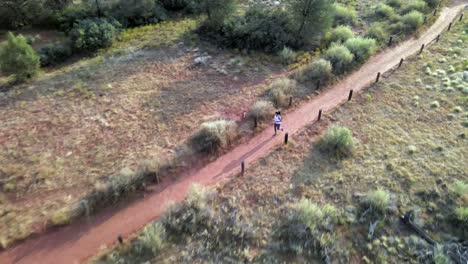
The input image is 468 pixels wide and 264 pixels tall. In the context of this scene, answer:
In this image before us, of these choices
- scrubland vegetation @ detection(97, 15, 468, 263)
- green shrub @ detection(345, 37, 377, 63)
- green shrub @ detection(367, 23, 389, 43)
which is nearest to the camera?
scrubland vegetation @ detection(97, 15, 468, 263)

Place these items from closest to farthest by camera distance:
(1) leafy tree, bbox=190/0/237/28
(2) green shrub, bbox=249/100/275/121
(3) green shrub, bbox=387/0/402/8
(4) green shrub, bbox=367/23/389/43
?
(2) green shrub, bbox=249/100/275/121, (4) green shrub, bbox=367/23/389/43, (1) leafy tree, bbox=190/0/237/28, (3) green shrub, bbox=387/0/402/8

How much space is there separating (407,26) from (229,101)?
18.0 metres

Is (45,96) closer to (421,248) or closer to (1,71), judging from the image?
(1,71)

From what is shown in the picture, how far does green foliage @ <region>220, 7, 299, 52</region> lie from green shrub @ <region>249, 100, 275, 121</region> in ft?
25.7

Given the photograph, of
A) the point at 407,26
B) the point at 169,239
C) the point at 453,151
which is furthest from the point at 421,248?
the point at 407,26

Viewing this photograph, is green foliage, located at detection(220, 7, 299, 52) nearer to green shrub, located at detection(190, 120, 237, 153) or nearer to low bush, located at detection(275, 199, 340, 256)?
green shrub, located at detection(190, 120, 237, 153)

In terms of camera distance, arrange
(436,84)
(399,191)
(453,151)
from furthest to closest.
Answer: (436,84) < (453,151) < (399,191)

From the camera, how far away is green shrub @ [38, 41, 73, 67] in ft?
88.6

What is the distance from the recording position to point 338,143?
1805 centimetres

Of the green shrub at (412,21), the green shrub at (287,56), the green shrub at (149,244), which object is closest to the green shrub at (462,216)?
the green shrub at (149,244)

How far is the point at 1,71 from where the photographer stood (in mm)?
23938

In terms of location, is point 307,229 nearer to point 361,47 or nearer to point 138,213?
point 138,213

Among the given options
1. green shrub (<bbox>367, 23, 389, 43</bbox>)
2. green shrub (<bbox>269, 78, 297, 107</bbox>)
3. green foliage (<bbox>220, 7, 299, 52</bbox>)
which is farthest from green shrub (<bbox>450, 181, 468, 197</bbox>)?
green shrub (<bbox>367, 23, 389, 43</bbox>)

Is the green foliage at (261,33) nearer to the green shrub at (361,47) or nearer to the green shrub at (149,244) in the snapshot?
the green shrub at (361,47)
